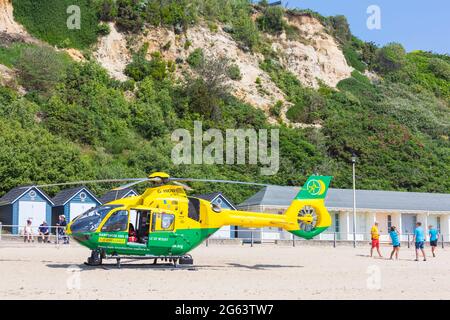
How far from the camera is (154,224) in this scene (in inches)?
766

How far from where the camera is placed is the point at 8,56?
59219mm

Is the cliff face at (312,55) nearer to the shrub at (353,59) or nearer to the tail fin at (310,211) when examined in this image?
the shrub at (353,59)

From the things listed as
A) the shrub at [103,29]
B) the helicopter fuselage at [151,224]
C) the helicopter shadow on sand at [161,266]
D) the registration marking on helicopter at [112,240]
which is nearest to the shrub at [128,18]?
the shrub at [103,29]

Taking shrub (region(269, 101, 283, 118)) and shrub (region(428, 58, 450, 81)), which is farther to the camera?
shrub (region(428, 58, 450, 81))

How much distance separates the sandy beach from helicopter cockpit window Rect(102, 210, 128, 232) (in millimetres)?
1162

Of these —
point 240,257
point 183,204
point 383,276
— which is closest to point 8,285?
point 183,204

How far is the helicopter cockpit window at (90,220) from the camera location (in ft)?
63.2

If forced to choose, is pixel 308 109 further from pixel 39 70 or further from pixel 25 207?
pixel 25 207

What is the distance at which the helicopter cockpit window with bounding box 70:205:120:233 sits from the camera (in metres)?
19.2

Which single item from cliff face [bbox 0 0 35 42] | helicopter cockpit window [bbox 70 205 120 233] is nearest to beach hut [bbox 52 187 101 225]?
helicopter cockpit window [bbox 70 205 120 233]

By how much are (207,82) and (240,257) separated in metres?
41.2

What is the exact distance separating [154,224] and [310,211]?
551cm

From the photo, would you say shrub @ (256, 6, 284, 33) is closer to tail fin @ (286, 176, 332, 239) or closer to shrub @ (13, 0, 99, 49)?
shrub @ (13, 0, 99, 49)

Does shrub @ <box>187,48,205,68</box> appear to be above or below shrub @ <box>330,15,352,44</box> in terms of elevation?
below
